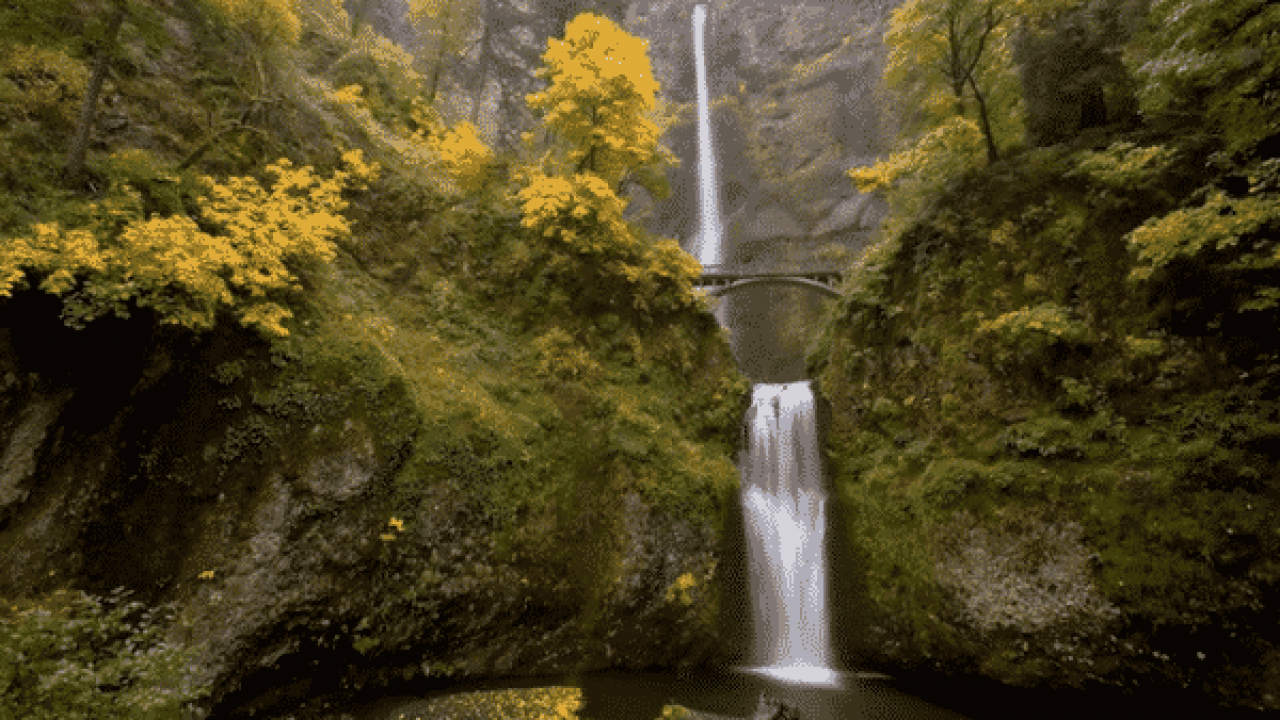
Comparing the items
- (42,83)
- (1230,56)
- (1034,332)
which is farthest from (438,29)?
(1230,56)

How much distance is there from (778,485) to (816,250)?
71.0ft

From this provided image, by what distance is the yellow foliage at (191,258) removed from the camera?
5.84m

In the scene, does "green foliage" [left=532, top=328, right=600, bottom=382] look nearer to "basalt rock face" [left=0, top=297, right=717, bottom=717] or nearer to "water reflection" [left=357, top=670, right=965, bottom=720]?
"basalt rock face" [left=0, top=297, right=717, bottom=717]

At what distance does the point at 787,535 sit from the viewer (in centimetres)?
1198

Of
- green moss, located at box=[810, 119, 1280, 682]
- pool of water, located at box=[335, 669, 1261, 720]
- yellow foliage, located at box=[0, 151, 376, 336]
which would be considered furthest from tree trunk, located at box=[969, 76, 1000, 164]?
yellow foliage, located at box=[0, 151, 376, 336]

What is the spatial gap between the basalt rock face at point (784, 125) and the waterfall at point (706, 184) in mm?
446

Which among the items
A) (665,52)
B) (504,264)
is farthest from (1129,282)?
(665,52)

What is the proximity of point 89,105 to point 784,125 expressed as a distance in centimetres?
3413

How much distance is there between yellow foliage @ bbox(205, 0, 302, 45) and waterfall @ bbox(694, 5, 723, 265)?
22.9m

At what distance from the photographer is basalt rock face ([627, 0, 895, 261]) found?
3198 centimetres

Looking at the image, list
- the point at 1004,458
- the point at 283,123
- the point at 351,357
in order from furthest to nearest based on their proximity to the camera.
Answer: the point at 283,123 → the point at 1004,458 → the point at 351,357

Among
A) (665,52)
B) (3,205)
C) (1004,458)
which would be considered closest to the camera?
(3,205)

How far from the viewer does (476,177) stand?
13414mm

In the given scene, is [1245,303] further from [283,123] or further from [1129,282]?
[283,123]
